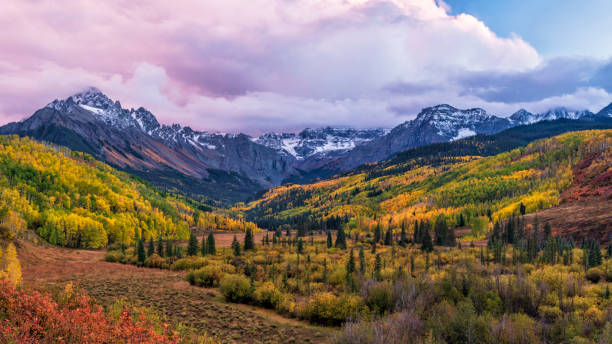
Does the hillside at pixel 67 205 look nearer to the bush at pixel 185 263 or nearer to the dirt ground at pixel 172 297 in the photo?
the dirt ground at pixel 172 297

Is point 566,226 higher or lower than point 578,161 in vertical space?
lower

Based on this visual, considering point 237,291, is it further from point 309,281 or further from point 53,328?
point 53,328

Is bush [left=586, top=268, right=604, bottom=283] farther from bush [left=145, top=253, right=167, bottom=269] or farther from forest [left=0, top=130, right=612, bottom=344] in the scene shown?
bush [left=145, top=253, right=167, bottom=269]

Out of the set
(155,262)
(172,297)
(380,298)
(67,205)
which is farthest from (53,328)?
(67,205)

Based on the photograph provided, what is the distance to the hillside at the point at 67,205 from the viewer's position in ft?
302

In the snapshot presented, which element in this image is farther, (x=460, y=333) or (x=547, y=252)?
(x=547, y=252)

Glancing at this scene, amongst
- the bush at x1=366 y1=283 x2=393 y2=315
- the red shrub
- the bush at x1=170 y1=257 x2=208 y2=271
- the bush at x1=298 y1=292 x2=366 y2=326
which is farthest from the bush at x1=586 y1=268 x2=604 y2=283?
the bush at x1=170 y1=257 x2=208 y2=271

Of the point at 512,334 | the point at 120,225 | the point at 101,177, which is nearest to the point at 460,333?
the point at 512,334

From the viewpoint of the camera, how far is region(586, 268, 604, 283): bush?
51.2 meters

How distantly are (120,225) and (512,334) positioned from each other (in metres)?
126

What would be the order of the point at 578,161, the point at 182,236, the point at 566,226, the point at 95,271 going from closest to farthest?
the point at 95,271
the point at 566,226
the point at 182,236
the point at 578,161

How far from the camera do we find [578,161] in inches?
7638

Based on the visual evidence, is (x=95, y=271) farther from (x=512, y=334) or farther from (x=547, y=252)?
(x=547, y=252)

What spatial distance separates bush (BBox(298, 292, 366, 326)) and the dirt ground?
153 cm
